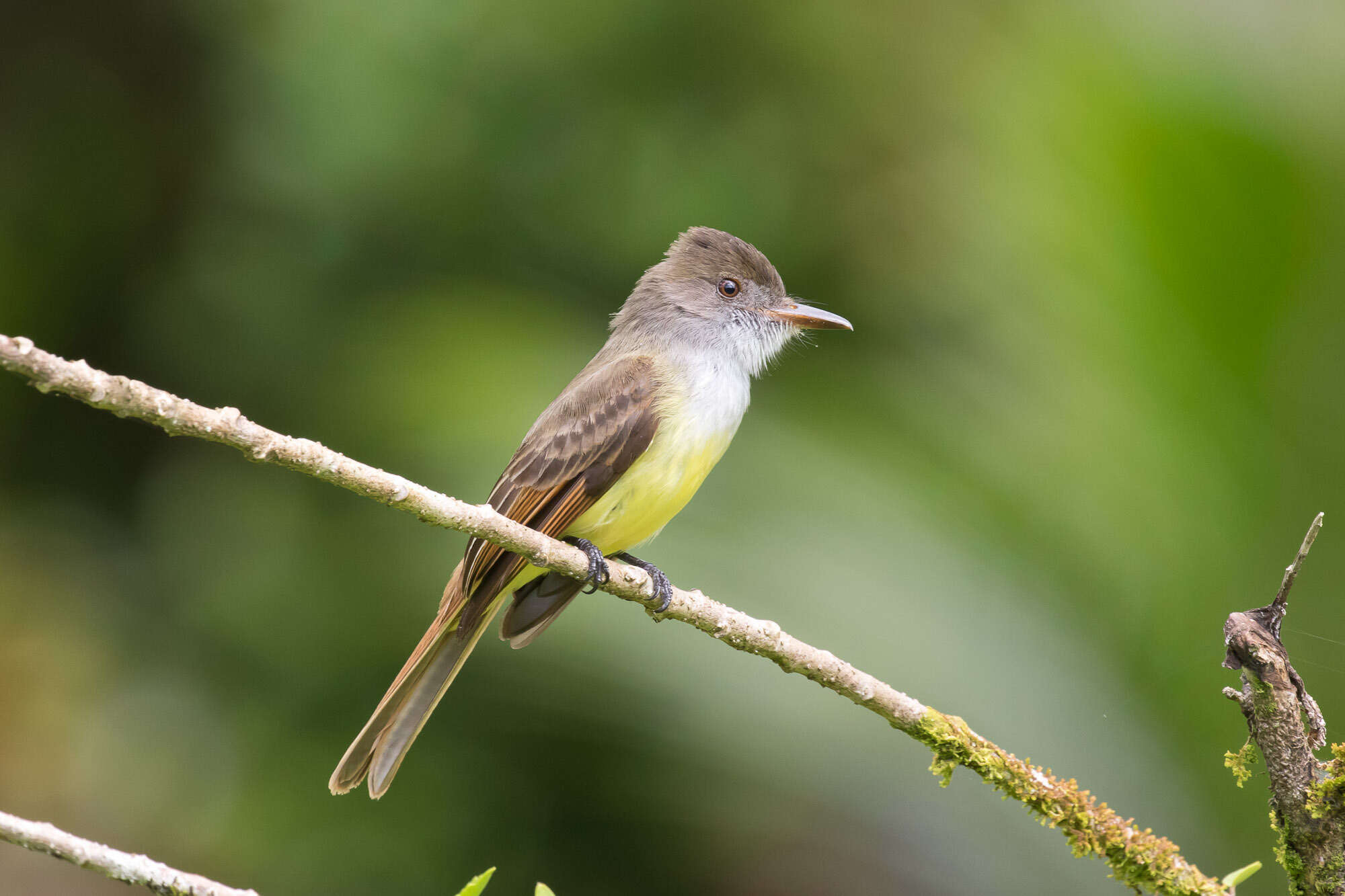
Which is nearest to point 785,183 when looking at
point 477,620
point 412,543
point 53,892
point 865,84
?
point 865,84

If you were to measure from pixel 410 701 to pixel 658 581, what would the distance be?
2.57ft

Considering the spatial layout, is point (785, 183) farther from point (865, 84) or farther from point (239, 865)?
point (239, 865)

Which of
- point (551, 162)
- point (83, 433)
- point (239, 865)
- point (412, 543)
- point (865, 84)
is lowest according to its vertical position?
point (239, 865)

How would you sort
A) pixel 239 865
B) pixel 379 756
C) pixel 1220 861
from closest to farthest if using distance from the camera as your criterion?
pixel 1220 861 → pixel 379 756 → pixel 239 865

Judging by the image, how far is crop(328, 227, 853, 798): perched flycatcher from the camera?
11.1 ft

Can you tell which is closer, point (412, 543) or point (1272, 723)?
point (1272, 723)

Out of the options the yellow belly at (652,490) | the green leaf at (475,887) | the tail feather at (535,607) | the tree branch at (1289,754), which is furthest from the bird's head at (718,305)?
the green leaf at (475,887)

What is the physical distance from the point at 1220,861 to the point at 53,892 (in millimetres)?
3966

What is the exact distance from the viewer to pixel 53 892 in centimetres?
448

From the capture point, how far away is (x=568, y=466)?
3.57m

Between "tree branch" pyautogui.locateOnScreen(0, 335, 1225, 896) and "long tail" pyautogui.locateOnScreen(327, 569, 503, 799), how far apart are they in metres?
0.92

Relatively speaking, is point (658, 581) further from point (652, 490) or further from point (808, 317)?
point (808, 317)

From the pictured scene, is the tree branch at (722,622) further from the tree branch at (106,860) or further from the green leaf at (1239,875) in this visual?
the tree branch at (106,860)

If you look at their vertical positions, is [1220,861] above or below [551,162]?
below
